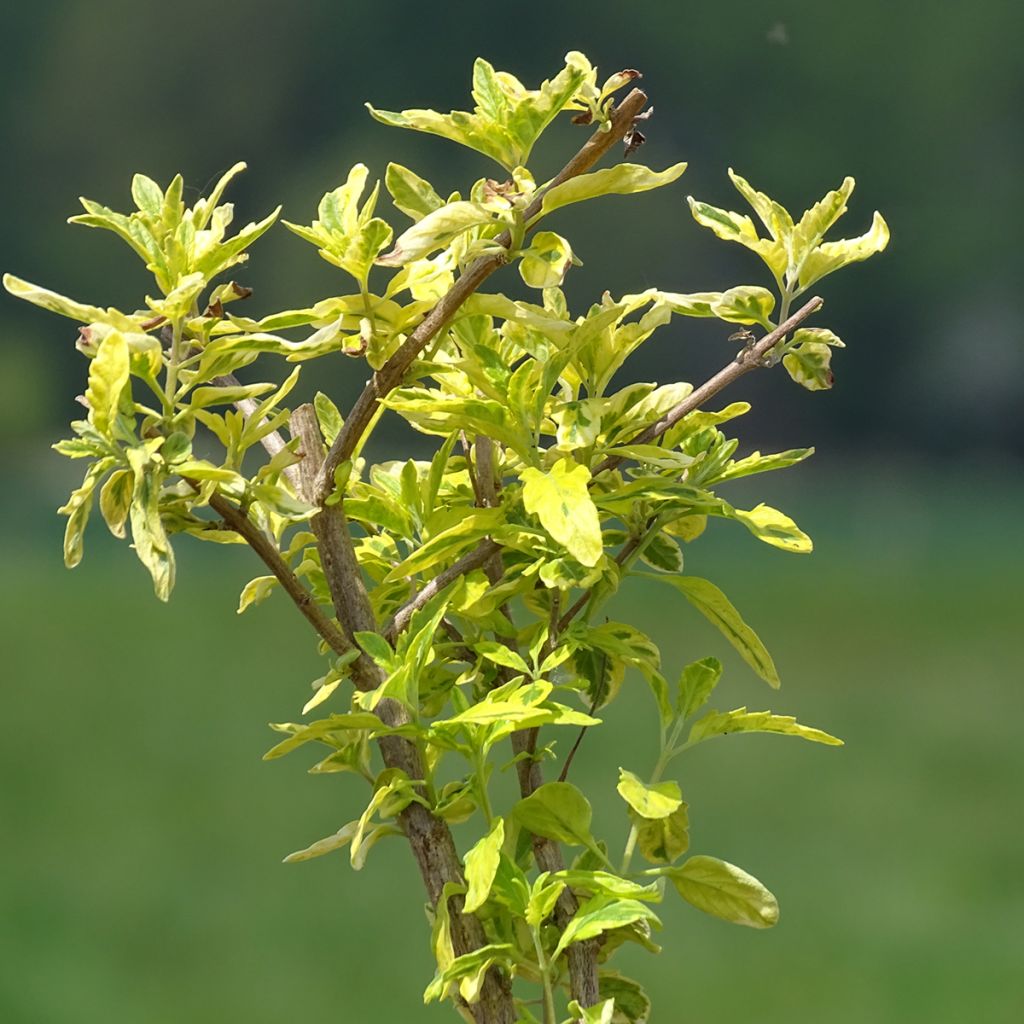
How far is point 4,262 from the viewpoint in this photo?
213 inches

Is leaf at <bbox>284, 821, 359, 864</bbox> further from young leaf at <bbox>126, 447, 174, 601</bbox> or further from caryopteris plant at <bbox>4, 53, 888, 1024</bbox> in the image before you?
young leaf at <bbox>126, 447, 174, 601</bbox>

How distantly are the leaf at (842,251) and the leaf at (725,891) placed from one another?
24cm

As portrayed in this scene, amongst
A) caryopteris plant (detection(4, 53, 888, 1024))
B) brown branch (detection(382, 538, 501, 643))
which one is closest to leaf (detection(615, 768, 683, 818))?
caryopteris plant (detection(4, 53, 888, 1024))

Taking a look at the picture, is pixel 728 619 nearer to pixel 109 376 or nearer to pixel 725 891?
pixel 725 891

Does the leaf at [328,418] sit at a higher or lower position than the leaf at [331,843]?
higher

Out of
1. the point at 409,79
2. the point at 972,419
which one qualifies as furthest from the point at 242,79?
the point at 972,419

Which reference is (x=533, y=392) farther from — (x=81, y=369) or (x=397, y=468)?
(x=81, y=369)

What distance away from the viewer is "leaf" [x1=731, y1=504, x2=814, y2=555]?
546mm

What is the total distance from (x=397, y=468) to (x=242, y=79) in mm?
5570

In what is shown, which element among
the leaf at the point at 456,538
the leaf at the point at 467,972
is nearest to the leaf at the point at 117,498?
the leaf at the point at 456,538

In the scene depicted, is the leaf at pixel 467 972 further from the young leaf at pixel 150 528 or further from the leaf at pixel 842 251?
the leaf at pixel 842 251

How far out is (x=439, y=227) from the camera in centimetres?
48

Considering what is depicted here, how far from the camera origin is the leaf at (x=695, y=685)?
567mm

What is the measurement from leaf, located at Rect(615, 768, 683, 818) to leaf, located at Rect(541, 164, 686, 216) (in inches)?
8.7
